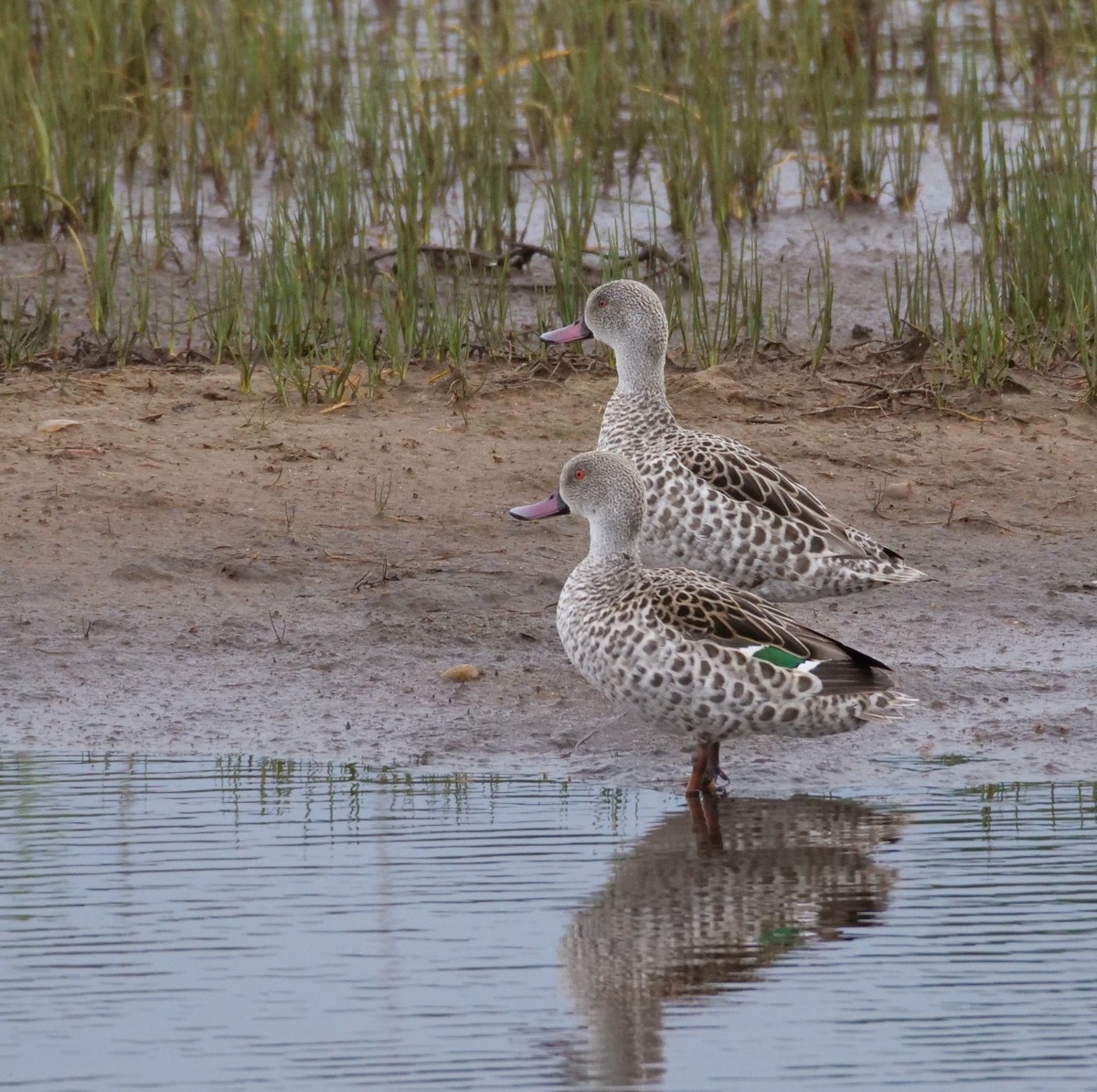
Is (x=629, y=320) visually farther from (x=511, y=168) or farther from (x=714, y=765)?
(x=511, y=168)

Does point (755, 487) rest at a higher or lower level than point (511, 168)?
lower

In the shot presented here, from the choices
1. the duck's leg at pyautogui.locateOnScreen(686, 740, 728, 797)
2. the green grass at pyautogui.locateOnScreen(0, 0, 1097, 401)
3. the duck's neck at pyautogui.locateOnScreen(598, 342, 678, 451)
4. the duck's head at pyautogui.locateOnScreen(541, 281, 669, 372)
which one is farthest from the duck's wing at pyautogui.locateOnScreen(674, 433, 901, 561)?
the green grass at pyautogui.locateOnScreen(0, 0, 1097, 401)

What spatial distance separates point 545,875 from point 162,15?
938 centimetres

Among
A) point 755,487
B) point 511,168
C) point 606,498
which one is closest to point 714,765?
point 606,498

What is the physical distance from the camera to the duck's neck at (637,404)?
7859 mm

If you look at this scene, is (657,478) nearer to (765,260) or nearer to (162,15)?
(765,260)

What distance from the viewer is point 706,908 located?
5.04 metres

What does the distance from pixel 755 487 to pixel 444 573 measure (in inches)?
47.2

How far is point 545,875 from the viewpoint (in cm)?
517

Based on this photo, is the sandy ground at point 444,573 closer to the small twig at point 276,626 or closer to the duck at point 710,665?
the small twig at point 276,626

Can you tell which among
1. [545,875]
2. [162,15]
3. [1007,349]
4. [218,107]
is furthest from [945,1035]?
[162,15]

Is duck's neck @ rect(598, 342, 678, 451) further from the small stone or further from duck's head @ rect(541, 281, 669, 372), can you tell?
the small stone

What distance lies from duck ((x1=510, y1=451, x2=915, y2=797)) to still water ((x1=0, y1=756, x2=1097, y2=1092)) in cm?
23

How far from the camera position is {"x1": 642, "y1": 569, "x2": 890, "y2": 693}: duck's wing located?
19.5ft
